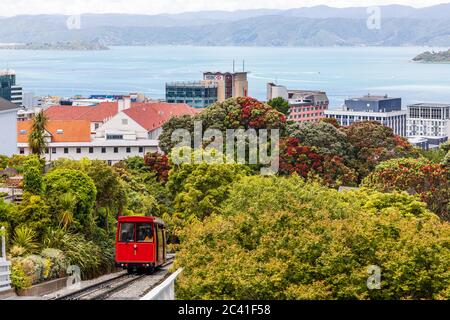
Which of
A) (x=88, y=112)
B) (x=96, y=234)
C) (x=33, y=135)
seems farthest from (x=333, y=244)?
(x=88, y=112)

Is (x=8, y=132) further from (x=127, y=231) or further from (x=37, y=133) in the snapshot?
(x=127, y=231)

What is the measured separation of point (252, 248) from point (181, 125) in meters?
36.1

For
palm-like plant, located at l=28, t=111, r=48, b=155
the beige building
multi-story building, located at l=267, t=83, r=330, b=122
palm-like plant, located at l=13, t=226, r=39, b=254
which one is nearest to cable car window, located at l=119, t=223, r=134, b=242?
palm-like plant, located at l=13, t=226, r=39, b=254

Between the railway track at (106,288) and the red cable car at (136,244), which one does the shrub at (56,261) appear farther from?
the red cable car at (136,244)

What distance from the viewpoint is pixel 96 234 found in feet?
79.3

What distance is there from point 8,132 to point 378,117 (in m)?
114

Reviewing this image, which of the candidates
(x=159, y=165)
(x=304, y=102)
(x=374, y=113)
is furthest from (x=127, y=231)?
(x=374, y=113)

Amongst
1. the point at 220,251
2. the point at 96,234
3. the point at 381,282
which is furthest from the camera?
the point at 96,234

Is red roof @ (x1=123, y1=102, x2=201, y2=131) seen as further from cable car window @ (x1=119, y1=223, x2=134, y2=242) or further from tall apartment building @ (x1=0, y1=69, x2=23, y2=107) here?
tall apartment building @ (x1=0, y1=69, x2=23, y2=107)

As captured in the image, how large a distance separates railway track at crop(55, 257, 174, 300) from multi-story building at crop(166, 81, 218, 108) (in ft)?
433

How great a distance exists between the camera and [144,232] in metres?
22.1

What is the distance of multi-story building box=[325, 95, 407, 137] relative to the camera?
15788 cm
